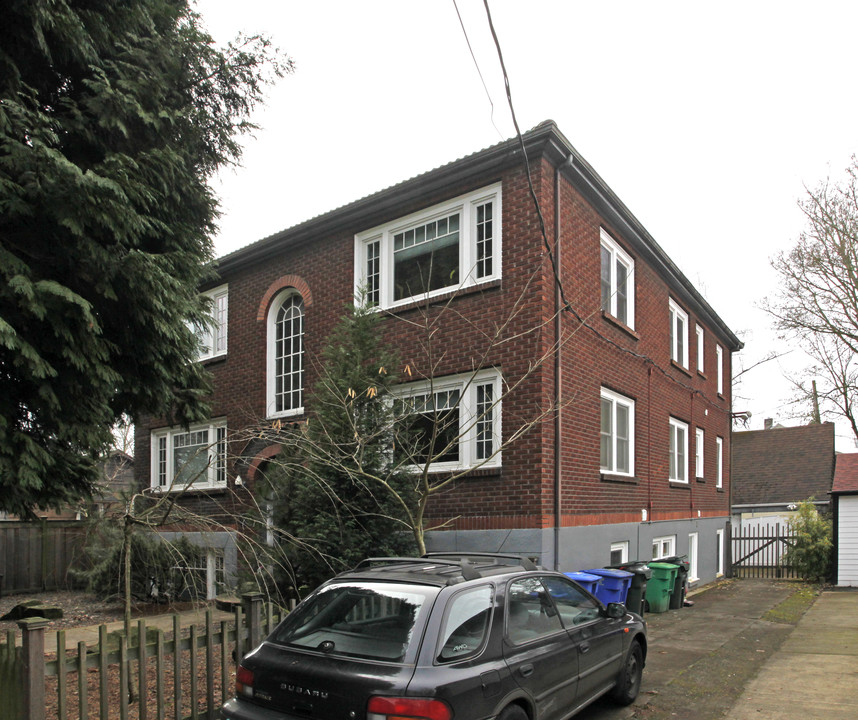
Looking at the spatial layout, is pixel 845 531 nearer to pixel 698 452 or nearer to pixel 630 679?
pixel 698 452

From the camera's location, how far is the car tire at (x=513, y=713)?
4626 mm

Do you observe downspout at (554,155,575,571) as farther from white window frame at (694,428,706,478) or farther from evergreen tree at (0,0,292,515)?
white window frame at (694,428,706,478)

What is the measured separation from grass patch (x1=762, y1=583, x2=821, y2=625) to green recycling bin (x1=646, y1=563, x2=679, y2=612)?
1606mm

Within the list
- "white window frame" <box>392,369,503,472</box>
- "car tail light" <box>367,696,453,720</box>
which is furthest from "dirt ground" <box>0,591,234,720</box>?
"white window frame" <box>392,369,503,472</box>

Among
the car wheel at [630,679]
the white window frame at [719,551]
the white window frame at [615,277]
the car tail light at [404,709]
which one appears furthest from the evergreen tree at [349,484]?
the white window frame at [719,551]

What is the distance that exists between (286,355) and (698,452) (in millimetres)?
10820

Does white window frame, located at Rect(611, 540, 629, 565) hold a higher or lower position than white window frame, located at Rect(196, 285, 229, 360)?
lower

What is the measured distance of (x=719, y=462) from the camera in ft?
69.7

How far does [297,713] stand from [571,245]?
8.59 meters

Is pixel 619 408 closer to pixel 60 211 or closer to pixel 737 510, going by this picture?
pixel 60 211

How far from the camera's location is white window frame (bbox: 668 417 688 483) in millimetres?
16312

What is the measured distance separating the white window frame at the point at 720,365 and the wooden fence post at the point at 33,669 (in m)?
20.0

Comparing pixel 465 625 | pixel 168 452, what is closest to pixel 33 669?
pixel 465 625

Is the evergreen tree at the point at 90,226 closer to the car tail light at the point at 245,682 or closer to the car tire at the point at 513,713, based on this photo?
the car tail light at the point at 245,682
